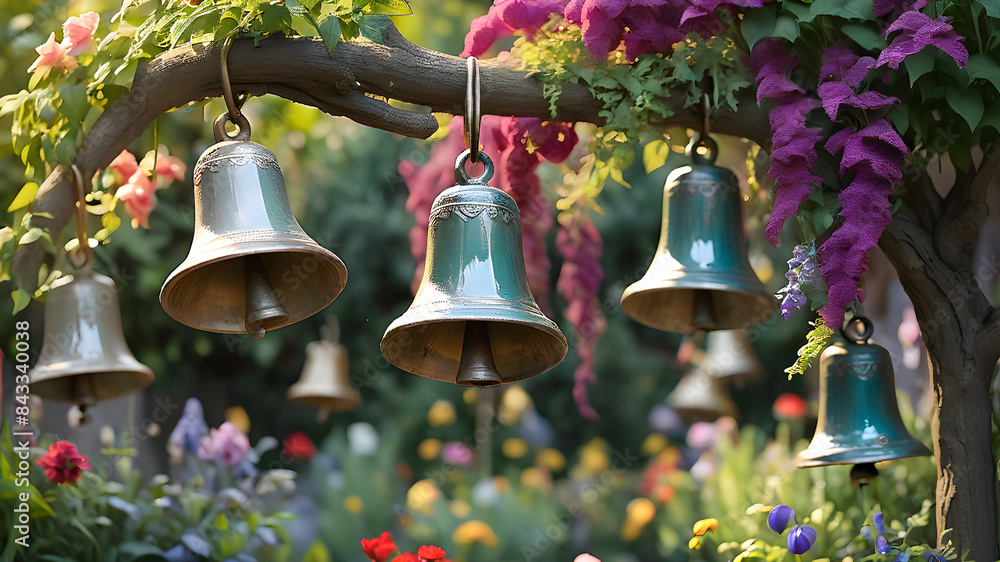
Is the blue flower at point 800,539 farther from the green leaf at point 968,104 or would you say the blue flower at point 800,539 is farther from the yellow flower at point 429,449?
the yellow flower at point 429,449

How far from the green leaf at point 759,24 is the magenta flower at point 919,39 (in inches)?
9.3

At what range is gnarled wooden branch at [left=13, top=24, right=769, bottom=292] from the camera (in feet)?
6.01

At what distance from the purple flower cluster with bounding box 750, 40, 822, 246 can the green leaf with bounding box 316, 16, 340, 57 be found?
842 mm

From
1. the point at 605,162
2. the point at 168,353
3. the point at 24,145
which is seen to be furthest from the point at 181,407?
the point at 605,162

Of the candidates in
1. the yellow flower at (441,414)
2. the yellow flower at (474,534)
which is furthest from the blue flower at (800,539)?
the yellow flower at (441,414)

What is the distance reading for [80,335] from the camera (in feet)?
8.63

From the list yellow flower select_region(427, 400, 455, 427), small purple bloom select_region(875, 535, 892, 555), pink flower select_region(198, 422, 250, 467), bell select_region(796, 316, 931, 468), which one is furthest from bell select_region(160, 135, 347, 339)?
yellow flower select_region(427, 400, 455, 427)

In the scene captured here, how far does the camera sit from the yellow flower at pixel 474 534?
4312 millimetres

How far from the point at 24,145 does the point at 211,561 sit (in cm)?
A: 144

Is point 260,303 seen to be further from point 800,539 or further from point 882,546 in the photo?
point 882,546

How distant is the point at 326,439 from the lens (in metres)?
6.14

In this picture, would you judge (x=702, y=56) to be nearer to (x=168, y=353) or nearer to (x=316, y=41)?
(x=316, y=41)

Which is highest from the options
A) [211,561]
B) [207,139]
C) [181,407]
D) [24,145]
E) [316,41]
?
[207,139]

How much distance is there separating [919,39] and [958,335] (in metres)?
0.69
